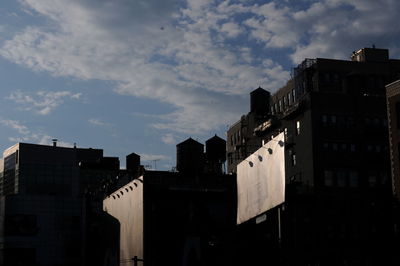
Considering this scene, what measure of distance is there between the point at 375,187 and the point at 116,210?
→ 33.6 metres

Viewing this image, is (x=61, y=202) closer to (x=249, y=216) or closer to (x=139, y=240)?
(x=139, y=240)

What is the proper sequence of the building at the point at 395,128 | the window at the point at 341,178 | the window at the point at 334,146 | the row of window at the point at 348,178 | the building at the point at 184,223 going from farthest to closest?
the window at the point at 334,146, the window at the point at 341,178, the row of window at the point at 348,178, the building at the point at 184,223, the building at the point at 395,128

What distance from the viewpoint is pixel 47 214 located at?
10731cm

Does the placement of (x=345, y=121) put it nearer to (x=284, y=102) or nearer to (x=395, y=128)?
(x=284, y=102)

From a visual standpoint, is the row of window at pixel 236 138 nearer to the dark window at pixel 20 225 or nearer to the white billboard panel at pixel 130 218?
the white billboard panel at pixel 130 218

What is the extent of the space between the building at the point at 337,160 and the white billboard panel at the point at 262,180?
16.0 metres

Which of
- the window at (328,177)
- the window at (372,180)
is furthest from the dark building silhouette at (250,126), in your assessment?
the window at (372,180)

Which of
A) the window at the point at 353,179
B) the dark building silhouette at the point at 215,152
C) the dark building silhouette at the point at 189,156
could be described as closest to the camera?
the window at the point at 353,179

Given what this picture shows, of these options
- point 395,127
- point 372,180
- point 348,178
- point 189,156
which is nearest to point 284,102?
point 189,156

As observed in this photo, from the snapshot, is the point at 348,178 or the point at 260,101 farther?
the point at 260,101

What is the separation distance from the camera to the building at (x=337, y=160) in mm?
82500

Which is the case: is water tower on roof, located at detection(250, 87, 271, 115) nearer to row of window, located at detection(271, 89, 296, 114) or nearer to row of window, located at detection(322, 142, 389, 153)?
row of window, located at detection(271, 89, 296, 114)

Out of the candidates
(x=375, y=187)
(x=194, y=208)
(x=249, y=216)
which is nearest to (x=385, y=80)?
(x=375, y=187)

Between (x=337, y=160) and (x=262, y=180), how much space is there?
121 ft
